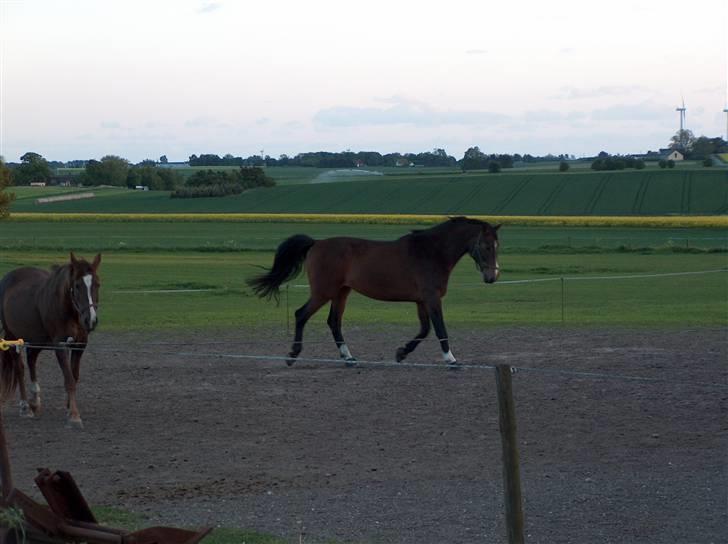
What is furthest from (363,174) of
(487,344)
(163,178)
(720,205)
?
(487,344)

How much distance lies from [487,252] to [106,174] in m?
96.8

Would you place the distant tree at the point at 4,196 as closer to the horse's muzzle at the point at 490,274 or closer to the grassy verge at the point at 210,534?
the horse's muzzle at the point at 490,274

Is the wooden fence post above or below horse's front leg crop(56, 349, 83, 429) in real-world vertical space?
above

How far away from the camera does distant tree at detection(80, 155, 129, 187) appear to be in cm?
10638

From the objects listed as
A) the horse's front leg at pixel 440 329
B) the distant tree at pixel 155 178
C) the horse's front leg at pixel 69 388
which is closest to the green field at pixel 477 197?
the distant tree at pixel 155 178

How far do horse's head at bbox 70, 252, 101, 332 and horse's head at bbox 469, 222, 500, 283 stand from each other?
550cm

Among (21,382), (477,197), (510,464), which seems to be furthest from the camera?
(477,197)

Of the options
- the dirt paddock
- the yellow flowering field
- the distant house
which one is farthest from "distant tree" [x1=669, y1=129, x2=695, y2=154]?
the dirt paddock

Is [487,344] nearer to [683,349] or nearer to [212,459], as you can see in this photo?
[683,349]

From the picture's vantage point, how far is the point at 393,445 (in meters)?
9.92

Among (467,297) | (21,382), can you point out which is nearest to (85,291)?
Answer: (21,382)

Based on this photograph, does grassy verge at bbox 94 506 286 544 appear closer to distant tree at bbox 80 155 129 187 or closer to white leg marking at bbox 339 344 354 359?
white leg marking at bbox 339 344 354 359

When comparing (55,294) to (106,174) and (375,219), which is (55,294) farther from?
(106,174)

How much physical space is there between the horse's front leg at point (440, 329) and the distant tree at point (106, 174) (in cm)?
9519
